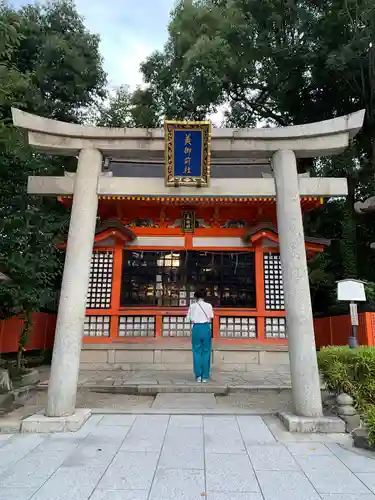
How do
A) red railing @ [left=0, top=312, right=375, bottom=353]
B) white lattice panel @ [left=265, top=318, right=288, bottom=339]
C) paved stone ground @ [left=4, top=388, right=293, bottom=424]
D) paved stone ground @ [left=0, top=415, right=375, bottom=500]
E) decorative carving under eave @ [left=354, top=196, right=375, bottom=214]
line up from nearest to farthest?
paved stone ground @ [left=0, top=415, right=375, bottom=500] < paved stone ground @ [left=4, top=388, right=293, bottom=424] < red railing @ [left=0, top=312, right=375, bottom=353] < white lattice panel @ [left=265, top=318, right=288, bottom=339] < decorative carving under eave @ [left=354, top=196, right=375, bottom=214]

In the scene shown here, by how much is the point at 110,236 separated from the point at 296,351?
6486 millimetres

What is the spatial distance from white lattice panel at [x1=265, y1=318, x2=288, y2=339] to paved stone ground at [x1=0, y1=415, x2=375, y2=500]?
5353mm

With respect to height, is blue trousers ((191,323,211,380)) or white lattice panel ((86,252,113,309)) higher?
white lattice panel ((86,252,113,309))

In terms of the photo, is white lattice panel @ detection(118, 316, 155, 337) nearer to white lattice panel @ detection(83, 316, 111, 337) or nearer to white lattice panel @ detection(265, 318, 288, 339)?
white lattice panel @ detection(83, 316, 111, 337)

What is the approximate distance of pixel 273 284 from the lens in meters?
10.3

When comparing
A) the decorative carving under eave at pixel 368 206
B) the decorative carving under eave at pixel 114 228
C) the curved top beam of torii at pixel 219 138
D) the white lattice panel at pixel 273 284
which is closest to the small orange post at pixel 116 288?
the decorative carving under eave at pixel 114 228

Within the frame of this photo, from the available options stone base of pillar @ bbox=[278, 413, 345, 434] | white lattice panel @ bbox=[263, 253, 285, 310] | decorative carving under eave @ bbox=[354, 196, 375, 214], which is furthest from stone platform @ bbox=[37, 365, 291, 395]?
decorative carving under eave @ bbox=[354, 196, 375, 214]

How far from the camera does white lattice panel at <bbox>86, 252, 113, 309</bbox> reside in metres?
10.2

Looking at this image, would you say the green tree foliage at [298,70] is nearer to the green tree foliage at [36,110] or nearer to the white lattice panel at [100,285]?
the green tree foliage at [36,110]

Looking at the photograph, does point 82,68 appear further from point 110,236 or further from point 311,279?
point 311,279

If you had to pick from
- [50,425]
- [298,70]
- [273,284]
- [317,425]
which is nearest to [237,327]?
[273,284]

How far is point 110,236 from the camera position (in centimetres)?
1013

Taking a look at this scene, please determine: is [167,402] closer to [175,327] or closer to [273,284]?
[175,327]

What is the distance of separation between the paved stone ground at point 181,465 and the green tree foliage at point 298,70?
10.6 meters
